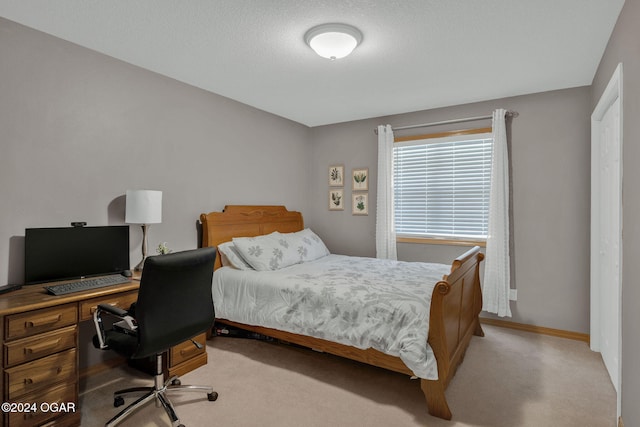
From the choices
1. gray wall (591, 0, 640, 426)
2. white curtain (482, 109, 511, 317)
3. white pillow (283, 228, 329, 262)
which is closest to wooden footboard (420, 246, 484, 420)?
white curtain (482, 109, 511, 317)

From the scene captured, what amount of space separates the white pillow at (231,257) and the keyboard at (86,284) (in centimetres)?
103

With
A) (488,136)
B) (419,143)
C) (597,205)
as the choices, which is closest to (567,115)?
(488,136)

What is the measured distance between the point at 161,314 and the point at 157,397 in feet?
1.99

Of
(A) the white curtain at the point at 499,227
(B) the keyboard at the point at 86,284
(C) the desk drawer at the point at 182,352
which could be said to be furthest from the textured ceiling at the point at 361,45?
(C) the desk drawer at the point at 182,352

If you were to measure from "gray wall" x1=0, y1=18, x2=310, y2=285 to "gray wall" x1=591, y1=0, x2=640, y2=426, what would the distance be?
11.0 ft

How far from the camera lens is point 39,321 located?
6.23 feet

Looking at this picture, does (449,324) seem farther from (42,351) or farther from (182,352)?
(42,351)

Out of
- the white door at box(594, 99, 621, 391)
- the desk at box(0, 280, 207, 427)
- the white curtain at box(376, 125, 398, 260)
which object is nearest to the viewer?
the desk at box(0, 280, 207, 427)

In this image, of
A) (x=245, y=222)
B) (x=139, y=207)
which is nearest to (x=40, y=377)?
(x=139, y=207)

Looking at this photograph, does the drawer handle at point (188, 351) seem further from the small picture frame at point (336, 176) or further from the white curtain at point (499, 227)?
the white curtain at point (499, 227)

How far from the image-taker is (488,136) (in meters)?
3.82

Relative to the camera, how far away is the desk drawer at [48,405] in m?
1.83

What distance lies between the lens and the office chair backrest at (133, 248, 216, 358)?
1867 mm

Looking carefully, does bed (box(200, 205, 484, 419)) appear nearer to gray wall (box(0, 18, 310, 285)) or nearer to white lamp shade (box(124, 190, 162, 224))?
gray wall (box(0, 18, 310, 285))
